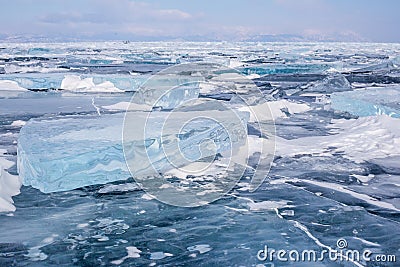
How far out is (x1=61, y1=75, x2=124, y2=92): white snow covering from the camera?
11.6 metres

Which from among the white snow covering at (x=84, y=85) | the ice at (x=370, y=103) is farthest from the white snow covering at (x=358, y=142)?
the white snow covering at (x=84, y=85)

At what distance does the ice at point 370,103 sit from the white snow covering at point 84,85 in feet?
19.6

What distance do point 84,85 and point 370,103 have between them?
756 cm

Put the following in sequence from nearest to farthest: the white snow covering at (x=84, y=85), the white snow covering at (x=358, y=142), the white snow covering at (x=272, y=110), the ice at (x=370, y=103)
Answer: the white snow covering at (x=358, y=142)
the ice at (x=370, y=103)
the white snow covering at (x=272, y=110)
the white snow covering at (x=84, y=85)

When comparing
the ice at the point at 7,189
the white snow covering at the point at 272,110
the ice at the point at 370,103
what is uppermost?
the ice at the point at 370,103

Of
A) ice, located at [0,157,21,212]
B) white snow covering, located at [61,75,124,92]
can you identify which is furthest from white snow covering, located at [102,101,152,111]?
ice, located at [0,157,21,212]

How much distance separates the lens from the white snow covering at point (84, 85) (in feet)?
38.0

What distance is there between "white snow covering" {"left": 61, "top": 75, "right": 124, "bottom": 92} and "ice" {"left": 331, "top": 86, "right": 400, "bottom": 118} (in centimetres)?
597

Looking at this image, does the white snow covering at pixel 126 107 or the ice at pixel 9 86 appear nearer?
the white snow covering at pixel 126 107

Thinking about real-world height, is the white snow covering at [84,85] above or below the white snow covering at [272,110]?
above

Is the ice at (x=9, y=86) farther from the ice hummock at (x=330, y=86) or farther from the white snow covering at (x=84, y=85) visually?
the ice hummock at (x=330, y=86)

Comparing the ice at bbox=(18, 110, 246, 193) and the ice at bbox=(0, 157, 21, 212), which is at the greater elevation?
the ice at bbox=(18, 110, 246, 193)

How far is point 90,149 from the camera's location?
143 inches

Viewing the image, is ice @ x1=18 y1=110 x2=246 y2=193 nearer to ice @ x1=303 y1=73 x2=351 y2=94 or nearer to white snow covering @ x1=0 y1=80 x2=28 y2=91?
white snow covering @ x1=0 y1=80 x2=28 y2=91
